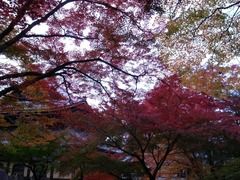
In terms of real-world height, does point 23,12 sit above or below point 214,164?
above

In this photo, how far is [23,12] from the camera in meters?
7.73

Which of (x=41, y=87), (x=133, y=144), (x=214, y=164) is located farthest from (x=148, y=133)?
(x=41, y=87)

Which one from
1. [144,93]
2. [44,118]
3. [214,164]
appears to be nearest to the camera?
[144,93]

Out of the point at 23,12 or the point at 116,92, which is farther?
the point at 116,92

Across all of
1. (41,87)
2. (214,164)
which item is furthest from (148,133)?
(41,87)

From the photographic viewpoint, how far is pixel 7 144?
2003cm

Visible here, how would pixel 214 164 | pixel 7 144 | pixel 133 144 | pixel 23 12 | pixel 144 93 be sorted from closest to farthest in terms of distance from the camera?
pixel 23 12 → pixel 144 93 → pixel 133 144 → pixel 214 164 → pixel 7 144

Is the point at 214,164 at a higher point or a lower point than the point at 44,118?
lower

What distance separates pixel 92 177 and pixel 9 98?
912 cm

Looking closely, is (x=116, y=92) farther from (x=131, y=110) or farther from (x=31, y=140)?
(x=31, y=140)

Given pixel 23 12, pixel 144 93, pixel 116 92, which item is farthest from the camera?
pixel 144 93

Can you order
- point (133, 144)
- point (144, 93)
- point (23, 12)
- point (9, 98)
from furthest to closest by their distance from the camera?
point (133, 144)
point (144, 93)
point (9, 98)
point (23, 12)

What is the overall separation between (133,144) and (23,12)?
379 inches

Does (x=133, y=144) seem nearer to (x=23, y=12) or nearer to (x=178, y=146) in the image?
(x=178, y=146)
